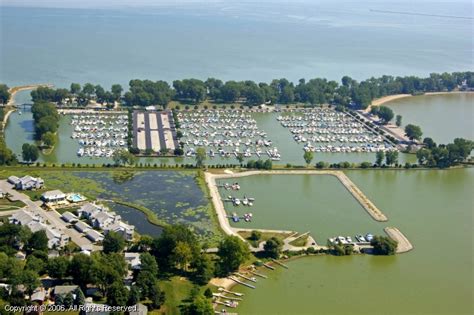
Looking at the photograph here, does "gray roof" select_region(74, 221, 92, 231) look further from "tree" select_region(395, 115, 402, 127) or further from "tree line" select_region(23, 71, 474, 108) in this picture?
"tree" select_region(395, 115, 402, 127)

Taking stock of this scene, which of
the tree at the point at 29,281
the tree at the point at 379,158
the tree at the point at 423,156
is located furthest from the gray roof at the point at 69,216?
the tree at the point at 423,156

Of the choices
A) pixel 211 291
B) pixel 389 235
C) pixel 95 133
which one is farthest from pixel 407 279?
pixel 95 133

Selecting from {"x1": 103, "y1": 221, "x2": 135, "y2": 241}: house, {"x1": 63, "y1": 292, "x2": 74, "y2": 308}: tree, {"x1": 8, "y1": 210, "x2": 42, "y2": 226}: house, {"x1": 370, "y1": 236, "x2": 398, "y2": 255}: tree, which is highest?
{"x1": 8, "y1": 210, "x2": 42, "y2": 226}: house

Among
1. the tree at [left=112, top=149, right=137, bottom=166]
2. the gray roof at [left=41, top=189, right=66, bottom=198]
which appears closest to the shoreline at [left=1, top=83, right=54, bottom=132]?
the tree at [left=112, top=149, right=137, bottom=166]

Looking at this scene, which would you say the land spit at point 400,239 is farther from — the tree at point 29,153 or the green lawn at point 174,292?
the tree at point 29,153

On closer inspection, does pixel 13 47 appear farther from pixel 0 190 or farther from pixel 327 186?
pixel 327 186

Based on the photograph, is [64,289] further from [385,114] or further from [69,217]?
[385,114]
